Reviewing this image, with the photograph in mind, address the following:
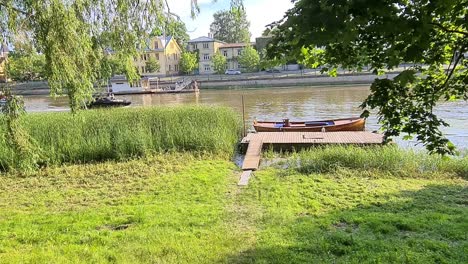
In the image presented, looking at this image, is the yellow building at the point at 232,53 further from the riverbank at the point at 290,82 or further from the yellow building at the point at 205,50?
the riverbank at the point at 290,82

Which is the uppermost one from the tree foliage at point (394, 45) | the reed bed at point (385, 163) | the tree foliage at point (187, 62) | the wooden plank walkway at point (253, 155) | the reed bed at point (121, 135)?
the tree foliage at point (187, 62)

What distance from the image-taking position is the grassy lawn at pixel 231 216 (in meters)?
4.18

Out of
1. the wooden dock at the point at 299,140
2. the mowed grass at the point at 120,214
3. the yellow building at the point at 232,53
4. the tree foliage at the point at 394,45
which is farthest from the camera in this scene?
the yellow building at the point at 232,53

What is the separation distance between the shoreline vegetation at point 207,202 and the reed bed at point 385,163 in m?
0.03

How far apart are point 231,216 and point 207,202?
0.99 m

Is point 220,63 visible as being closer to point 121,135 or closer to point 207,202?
point 121,135

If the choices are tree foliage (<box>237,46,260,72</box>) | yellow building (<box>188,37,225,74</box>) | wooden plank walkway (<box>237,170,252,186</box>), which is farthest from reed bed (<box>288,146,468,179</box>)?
yellow building (<box>188,37,225,74</box>)

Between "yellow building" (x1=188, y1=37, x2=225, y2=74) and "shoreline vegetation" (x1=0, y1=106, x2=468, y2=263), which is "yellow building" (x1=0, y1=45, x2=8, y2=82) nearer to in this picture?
"shoreline vegetation" (x1=0, y1=106, x2=468, y2=263)

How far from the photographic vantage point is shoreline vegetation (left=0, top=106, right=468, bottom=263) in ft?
13.9

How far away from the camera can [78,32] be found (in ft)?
18.8

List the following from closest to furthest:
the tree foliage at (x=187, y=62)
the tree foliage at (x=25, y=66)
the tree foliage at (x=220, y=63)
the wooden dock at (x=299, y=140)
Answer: the tree foliage at (x=25, y=66) → the wooden dock at (x=299, y=140) → the tree foliage at (x=220, y=63) → the tree foliage at (x=187, y=62)

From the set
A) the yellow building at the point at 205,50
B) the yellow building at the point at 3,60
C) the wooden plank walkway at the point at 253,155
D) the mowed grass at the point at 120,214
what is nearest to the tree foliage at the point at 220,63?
the yellow building at the point at 205,50

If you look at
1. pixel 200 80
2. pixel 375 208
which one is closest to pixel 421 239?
pixel 375 208

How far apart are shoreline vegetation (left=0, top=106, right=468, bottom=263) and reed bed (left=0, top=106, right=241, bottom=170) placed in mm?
39
